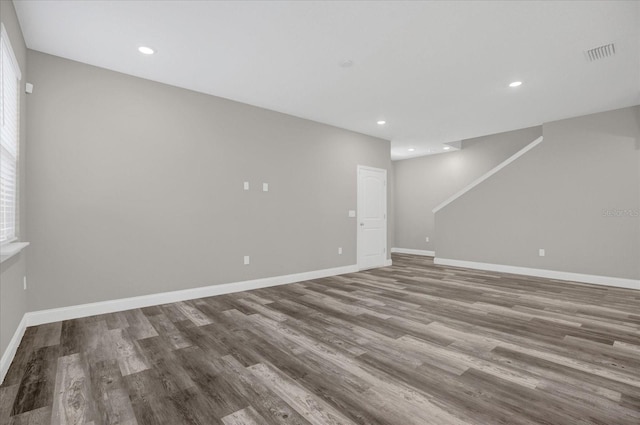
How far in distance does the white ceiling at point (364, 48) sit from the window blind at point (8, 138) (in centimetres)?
Result: 57

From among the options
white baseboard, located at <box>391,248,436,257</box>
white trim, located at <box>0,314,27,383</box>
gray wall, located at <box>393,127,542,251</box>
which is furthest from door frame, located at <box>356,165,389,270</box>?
white trim, located at <box>0,314,27,383</box>

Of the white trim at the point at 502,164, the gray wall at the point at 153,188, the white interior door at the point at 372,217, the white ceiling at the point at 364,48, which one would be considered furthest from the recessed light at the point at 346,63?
Answer: the white trim at the point at 502,164

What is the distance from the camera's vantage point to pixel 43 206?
3.18 m

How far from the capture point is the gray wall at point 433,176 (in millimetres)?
7227

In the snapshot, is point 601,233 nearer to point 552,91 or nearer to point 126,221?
point 552,91

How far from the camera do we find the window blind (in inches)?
88.8

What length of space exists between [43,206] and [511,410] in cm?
445

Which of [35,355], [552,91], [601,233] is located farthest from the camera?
[601,233]

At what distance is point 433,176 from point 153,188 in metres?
7.34

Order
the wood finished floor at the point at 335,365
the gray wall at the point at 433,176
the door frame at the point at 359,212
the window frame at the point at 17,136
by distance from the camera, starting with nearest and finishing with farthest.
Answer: the wood finished floor at the point at 335,365 → the window frame at the point at 17,136 → the door frame at the point at 359,212 → the gray wall at the point at 433,176

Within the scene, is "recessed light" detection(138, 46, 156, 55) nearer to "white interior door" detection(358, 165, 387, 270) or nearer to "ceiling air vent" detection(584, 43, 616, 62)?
"white interior door" detection(358, 165, 387, 270)

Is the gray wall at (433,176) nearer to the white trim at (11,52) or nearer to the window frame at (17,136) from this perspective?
the window frame at (17,136)

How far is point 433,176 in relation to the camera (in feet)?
28.6

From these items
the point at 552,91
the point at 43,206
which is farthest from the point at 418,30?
the point at 43,206
